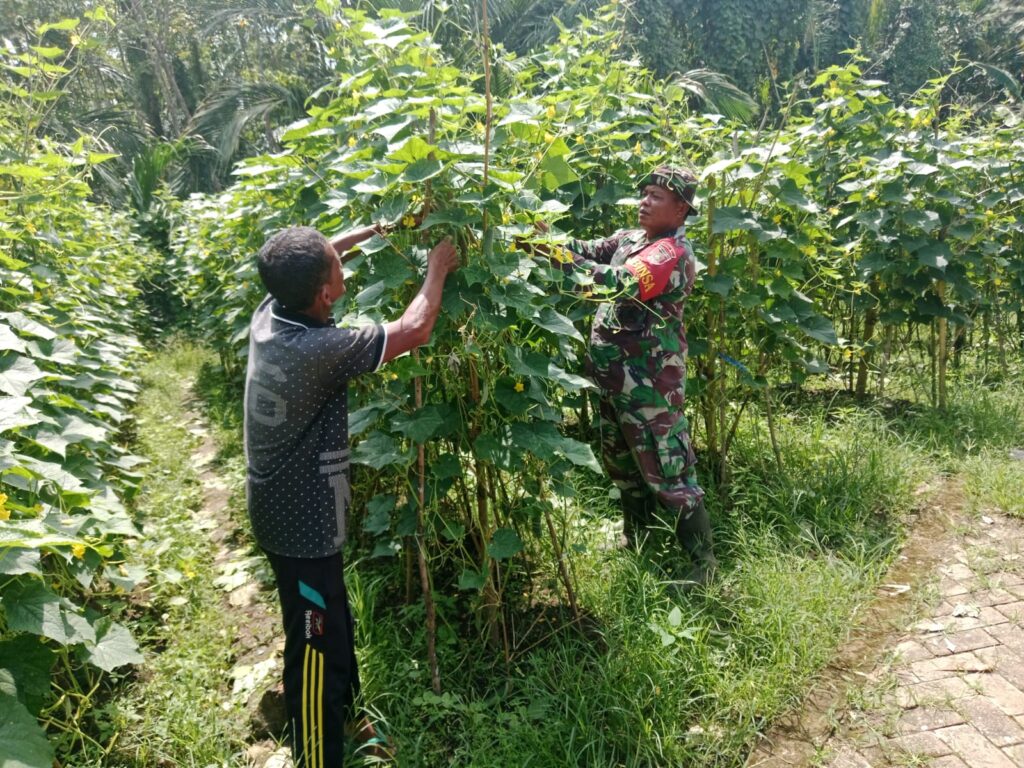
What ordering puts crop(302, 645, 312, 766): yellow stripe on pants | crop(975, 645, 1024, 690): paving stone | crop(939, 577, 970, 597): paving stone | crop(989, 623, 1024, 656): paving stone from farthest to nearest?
crop(939, 577, 970, 597): paving stone
crop(989, 623, 1024, 656): paving stone
crop(975, 645, 1024, 690): paving stone
crop(302, 645, 312, 766): yellow stripe on pants

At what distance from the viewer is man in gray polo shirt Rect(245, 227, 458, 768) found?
182 centimetres

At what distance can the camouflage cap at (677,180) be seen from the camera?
2697 millimetres

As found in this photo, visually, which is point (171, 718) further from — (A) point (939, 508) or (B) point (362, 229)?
(A) point (939, 508)

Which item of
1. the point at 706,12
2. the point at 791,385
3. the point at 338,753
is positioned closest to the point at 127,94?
the point at 706,12

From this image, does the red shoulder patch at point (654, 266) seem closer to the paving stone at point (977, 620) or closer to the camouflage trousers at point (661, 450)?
the camouflage trousers at point (661, 450)

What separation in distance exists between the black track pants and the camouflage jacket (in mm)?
1403

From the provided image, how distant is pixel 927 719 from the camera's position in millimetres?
2168

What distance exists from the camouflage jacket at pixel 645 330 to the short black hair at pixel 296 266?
3.59 feet

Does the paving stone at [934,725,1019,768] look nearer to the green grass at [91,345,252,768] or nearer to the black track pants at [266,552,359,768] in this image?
the black track pants at [266,552,359,768]

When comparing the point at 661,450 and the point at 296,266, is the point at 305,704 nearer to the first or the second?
the point at 296,266

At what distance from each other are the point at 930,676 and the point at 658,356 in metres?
1.45

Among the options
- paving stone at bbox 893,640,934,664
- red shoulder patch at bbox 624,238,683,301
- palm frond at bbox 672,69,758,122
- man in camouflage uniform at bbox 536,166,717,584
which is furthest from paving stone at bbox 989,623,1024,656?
palm frond at bbox 672,69,758,122

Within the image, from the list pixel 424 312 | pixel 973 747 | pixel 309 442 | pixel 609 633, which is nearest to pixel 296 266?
pixel 424 312

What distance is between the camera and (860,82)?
148 inches
